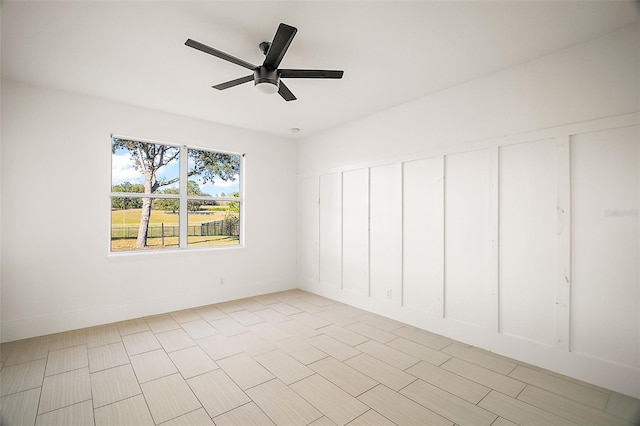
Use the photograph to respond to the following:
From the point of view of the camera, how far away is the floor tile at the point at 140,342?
3.02 meters

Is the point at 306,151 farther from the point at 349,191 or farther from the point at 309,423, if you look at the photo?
the point at 309,423

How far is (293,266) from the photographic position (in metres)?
5.62

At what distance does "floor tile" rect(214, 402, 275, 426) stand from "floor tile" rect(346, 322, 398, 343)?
63.9 inches

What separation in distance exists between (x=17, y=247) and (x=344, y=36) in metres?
4.06

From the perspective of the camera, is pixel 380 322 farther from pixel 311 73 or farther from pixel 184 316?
pixel 311 73

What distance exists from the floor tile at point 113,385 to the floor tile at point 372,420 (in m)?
1.70

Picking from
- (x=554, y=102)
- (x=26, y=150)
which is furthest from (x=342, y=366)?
(x=26, y=150)

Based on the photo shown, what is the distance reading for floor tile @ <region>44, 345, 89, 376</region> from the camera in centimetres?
263

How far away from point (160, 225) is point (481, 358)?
4354 mm

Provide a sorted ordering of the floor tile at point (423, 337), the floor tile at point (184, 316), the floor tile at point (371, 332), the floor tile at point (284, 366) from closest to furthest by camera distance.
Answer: the floor tile at point (284, 366), the floor tile at point (423, 337), the floor tile at point (371, 332), the floor tile at point (184, 316)

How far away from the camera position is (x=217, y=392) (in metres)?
2.32

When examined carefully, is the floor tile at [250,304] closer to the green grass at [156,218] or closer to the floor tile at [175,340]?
the floor tile at [175,340]

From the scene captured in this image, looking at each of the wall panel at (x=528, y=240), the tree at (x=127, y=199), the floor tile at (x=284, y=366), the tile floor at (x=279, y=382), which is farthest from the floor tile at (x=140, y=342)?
the wall panel at (x=528, y=240)

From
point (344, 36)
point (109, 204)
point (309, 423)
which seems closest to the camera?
point (309, 423)
